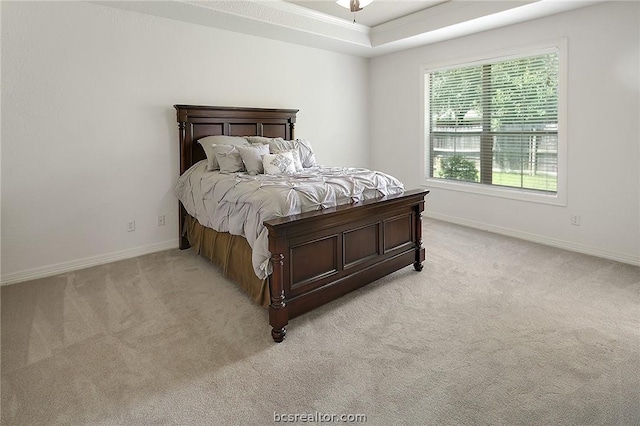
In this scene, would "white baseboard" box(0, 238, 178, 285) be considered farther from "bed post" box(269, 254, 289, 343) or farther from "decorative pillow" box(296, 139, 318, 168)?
"bed post" box(269, 254, 289, 343)

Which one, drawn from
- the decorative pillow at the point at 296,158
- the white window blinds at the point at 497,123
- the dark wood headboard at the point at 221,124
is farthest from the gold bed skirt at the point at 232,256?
the white window blinds at the point at 497,123

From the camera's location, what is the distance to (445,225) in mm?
5145

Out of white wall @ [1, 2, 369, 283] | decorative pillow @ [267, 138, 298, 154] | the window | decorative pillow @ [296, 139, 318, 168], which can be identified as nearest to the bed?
white wall @ [1, 2, 369, 283]

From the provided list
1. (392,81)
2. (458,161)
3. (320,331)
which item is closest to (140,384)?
(320,331)

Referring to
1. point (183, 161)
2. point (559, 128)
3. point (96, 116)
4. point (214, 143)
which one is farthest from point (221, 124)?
point (559, 128)

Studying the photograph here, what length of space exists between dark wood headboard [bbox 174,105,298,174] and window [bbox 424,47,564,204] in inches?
83.4

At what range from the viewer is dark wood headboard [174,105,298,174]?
415cm

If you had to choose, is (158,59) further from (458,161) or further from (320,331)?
(458,161)

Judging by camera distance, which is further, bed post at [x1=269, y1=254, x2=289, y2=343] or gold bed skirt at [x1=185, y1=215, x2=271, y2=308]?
gold bed skirt at [x1=185, y1=215, x2=271, y2=308]

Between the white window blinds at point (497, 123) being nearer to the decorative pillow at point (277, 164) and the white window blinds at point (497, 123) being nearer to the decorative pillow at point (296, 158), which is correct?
the decorative pillow at point (296, 158)

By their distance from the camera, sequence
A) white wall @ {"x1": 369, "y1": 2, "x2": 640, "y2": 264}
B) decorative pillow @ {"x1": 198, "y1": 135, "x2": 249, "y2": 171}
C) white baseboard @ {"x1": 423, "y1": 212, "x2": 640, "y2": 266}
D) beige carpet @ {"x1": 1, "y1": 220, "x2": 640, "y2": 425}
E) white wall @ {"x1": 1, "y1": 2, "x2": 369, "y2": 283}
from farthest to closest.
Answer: decorative pillow @ {"x1": 198, "y1": 135, "x2": 249, "y2": 171} → white baseboard @ {"x1": 423, "y1": 212, "x2": 640, "y2": 266} → white wall @ {"x1": 369, "y1": 2, "x2": 640, "y2": 264} → white wall @ {"x1": 1, "y1": 2, "x2": 369, "y2": 283} → beige carpet @ {"x1": 1, "y1": 220, "x2": 640, "y2": 425}

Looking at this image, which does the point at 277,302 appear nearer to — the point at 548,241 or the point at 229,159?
the point at 229,159

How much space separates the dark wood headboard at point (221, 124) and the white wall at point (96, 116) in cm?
15

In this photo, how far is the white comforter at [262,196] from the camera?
2527mm
